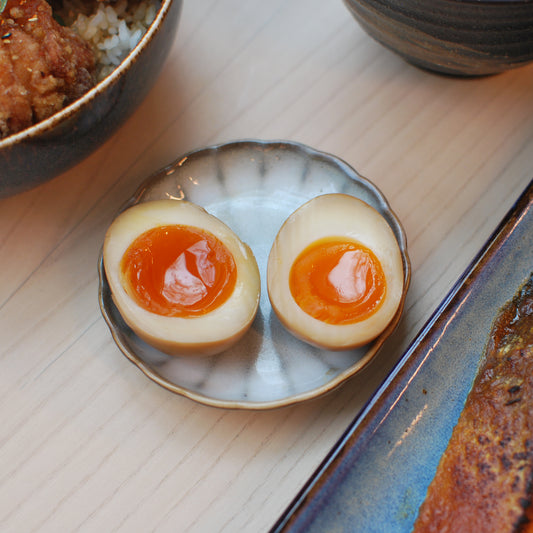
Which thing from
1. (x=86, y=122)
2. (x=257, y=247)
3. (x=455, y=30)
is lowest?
(x=257, y=247)

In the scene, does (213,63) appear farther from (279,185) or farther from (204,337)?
(204,337)

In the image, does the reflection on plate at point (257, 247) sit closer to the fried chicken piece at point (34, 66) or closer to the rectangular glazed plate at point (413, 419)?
Answer: the rectangular glazed plate at point (413, 419)

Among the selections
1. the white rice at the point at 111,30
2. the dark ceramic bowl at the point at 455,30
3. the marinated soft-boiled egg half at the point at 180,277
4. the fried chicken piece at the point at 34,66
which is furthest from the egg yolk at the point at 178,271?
the dark ceramic bowl at the point at 455,30

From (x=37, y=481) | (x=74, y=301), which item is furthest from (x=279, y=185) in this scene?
(x=37, y=481)

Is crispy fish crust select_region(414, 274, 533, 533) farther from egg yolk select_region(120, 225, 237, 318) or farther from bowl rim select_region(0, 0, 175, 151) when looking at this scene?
bowl rim select_region(0, 0, 175, 151)

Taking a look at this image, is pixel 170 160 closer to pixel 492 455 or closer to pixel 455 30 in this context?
pixel 455 30

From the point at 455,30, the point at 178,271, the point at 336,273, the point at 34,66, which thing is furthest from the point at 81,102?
the point at 455,30
